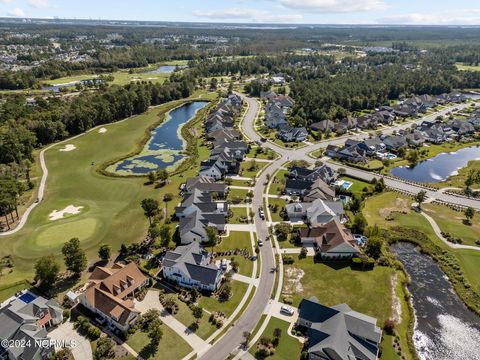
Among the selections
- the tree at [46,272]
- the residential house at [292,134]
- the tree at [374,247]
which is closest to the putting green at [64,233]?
the tree at [46,272]

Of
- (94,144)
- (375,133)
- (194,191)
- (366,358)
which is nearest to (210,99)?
(94,144)

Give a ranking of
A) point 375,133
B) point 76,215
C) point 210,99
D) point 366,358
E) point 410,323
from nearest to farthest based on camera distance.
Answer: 1. point 366,358
2. point 410,323
3. point 76,215
4. point 375,133
5. point 210,99

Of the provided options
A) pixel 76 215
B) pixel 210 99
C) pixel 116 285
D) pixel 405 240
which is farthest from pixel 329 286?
pixel 210 99

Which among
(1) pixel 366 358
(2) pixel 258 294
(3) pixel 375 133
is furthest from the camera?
(3) pixel 375 133

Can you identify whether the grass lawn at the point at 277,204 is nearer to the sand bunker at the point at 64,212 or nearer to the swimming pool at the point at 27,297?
the sand bunker at the point at 64,212

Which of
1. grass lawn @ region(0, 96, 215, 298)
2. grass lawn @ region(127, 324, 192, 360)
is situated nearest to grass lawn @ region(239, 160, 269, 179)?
grass lawn @ region(0, 96, 215, 298)

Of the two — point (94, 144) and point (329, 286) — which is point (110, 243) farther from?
point (94, 144)

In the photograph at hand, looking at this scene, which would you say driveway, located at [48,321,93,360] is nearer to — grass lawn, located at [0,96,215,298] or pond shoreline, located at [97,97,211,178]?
grass lawn, located at [0,96,215,298]

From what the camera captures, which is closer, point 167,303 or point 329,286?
point 167,303
